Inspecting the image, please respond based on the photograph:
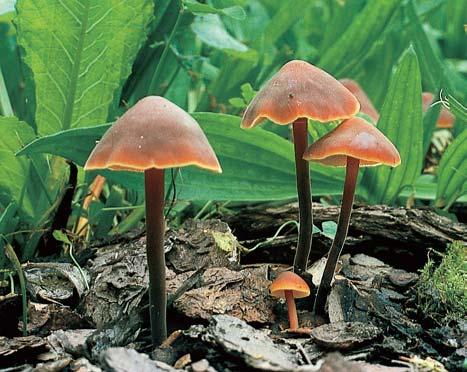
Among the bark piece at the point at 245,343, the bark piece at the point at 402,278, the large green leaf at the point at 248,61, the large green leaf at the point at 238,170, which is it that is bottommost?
the bark piece at the point at 402,278

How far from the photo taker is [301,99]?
175cm

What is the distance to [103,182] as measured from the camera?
2.75 metres

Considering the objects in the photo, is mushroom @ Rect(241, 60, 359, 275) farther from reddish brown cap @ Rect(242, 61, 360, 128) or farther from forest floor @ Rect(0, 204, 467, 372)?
forest floor @ Rect(0, 204, 467, 372)

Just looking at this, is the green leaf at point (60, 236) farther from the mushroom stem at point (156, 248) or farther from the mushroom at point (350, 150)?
the mushroom at point (350, 150)

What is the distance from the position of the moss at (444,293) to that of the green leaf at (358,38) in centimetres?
150

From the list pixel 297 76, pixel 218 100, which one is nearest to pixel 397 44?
pixel 218 100

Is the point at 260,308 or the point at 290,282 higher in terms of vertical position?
the point at 290,282

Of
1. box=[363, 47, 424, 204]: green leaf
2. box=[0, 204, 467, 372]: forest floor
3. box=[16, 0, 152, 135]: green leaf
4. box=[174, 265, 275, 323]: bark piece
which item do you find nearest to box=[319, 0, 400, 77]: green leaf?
box=[363, 47, 424, 204]: green leaf

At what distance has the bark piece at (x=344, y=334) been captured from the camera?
67.6 inches

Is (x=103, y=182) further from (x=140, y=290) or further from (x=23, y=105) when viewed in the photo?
(x=140, y=290)

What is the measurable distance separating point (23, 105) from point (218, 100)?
2.91 feet

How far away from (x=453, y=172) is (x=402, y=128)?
0.84 feet

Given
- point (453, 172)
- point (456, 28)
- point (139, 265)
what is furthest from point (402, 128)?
point (456, 28)

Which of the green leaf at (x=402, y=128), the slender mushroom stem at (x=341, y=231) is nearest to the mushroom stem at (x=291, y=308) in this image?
the slender mushroom stem at (x=341, y=231)
